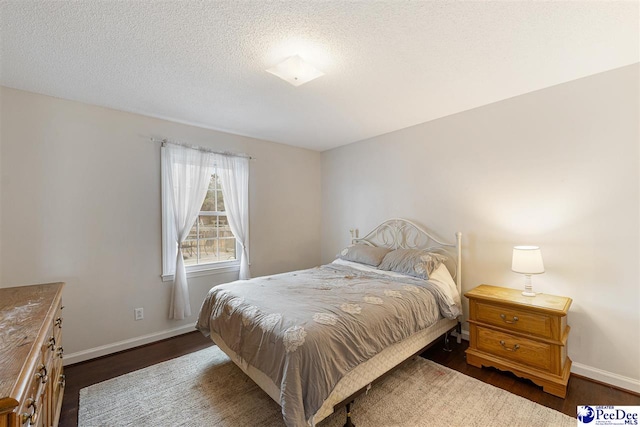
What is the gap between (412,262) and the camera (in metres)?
2.88

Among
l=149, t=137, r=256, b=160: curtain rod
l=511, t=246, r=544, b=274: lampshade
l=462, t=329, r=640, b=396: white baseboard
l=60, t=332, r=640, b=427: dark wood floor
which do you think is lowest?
l=60, t=332, r=640, b=427: dark wood floor

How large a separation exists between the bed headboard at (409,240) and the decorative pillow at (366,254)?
334 millimetres

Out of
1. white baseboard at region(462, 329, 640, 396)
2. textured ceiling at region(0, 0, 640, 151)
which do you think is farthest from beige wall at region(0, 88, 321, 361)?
white baseboard at region(462, 329, 640, 396)

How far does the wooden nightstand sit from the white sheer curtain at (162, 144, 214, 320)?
3.04 meters

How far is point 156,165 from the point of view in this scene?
306 cm

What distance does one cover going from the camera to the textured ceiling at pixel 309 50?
152 centimetres

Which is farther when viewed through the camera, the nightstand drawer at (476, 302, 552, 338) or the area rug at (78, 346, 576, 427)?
the nightstand drawer at (476, 302, 552, 338)

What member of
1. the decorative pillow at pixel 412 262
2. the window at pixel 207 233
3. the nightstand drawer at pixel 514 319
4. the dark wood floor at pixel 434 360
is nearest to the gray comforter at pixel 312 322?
the decorative pillow at pixel 412 262

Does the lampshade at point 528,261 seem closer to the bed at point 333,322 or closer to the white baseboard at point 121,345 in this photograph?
the bed at point 333,322

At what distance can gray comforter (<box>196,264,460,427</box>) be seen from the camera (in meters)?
1.52

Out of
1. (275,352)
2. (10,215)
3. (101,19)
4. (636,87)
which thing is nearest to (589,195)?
(636,87)

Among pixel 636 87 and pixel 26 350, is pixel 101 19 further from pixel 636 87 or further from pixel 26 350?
pixel 636 87

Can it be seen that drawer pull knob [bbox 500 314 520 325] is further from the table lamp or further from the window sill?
the window sill

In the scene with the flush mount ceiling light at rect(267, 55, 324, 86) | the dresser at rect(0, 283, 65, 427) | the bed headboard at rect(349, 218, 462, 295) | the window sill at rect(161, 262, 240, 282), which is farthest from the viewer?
the window sill at rect(161, 262, 240, 282)
